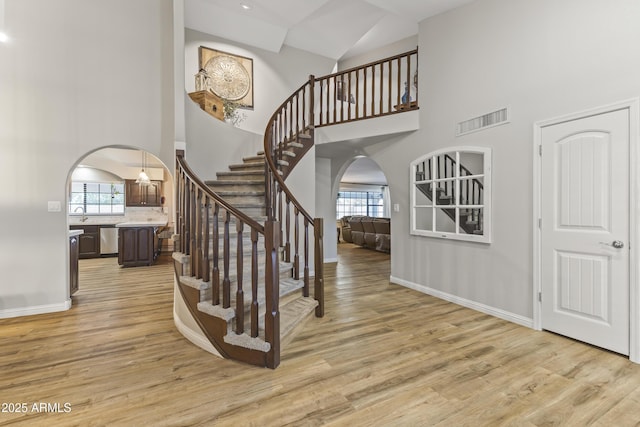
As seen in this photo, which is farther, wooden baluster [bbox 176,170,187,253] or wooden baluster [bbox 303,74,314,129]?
wooden baluster [bbox 303,74,314,129]

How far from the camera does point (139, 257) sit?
6.43m

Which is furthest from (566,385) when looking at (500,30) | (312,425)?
(500,30)

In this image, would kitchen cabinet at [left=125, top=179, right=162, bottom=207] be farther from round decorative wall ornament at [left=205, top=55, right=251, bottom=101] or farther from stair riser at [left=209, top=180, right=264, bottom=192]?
stair riser at [left=209, top=180, right=264, bottom=192]

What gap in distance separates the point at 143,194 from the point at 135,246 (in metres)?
2.54

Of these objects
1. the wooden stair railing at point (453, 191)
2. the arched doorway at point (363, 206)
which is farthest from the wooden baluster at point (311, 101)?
the wooden stair railing at point (453, 191)

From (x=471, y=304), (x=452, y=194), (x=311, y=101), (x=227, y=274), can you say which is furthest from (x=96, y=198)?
(x=471, y=304)

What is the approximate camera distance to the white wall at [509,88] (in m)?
2.57

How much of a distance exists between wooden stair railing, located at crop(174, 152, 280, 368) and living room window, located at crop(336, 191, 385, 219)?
35.5 ft

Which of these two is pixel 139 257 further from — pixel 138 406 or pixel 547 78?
pixel 547 78

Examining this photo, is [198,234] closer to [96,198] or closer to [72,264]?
[72,264]

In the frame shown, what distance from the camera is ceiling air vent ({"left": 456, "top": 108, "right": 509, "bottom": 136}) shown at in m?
3.30

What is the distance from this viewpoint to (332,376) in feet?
7.12

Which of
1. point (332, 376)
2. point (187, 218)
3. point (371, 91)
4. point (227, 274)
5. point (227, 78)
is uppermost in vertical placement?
point (227, 78)

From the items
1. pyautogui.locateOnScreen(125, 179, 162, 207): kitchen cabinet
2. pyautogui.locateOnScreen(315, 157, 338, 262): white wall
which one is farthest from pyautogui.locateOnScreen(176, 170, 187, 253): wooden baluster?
pyautogui.locateOnScreen(125, 179, 162, 207): kitchen cabinet
